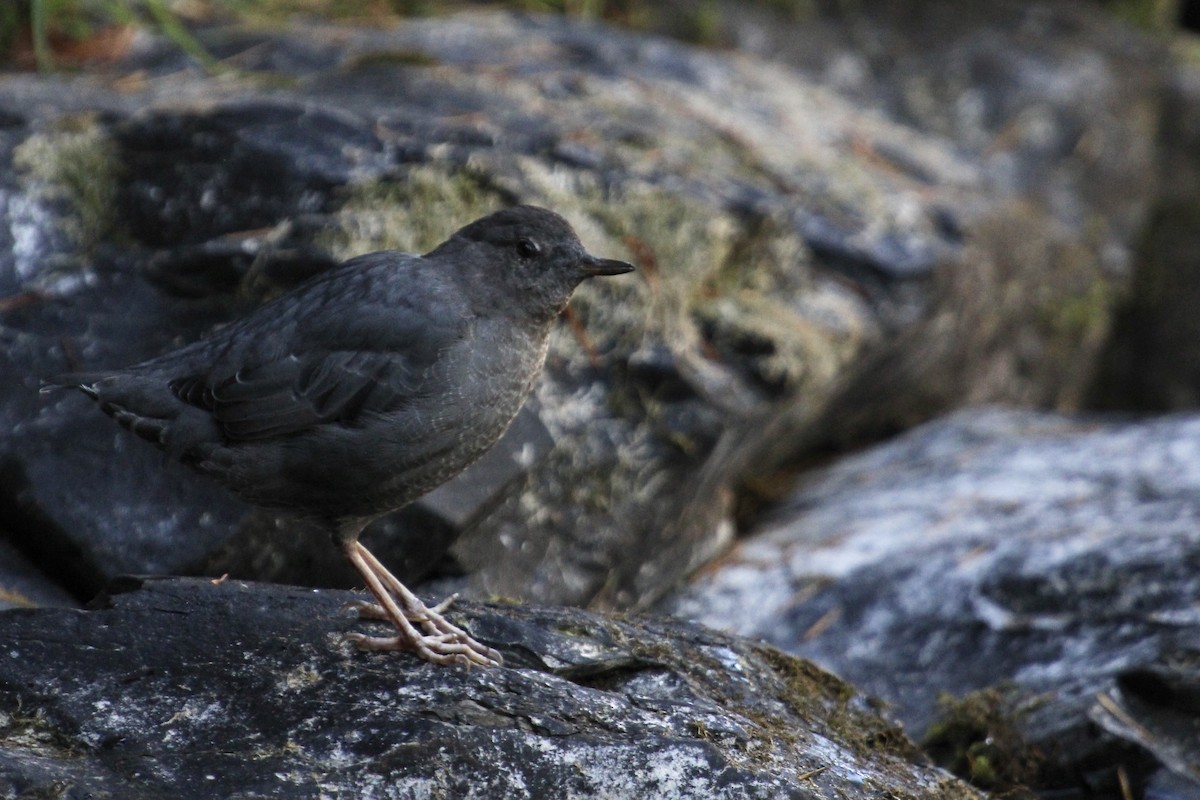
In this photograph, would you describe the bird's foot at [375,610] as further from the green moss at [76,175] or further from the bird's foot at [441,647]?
the green moss at [76,175]

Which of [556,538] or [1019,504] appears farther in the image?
[1019,504]

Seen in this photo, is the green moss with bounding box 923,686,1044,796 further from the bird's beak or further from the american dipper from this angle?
the bird's beak

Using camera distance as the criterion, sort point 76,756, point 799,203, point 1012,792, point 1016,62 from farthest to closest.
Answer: point 1016,62
point 799,203
point 1012,792
point 76,756

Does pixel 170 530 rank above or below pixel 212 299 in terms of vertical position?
below

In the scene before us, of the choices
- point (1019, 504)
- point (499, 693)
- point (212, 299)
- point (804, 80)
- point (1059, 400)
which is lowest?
point (1059, 400)

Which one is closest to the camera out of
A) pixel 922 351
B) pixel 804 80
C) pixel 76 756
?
pixel 76 756

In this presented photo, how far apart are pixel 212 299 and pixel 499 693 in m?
2.10

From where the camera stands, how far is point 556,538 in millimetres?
4930

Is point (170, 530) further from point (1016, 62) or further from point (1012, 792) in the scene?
point (1016, 62)

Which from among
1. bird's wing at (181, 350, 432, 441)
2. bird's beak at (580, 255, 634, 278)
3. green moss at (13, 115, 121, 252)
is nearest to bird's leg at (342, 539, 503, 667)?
bird's wing at (181, 350, 432, 441)

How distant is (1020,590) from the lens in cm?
464

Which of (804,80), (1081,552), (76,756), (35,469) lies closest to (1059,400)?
(804,80)

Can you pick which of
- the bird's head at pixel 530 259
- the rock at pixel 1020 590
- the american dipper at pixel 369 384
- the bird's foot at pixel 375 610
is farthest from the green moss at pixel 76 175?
the rock at pixel 1020 590

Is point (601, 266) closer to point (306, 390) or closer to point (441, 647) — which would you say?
point (306, 390)
